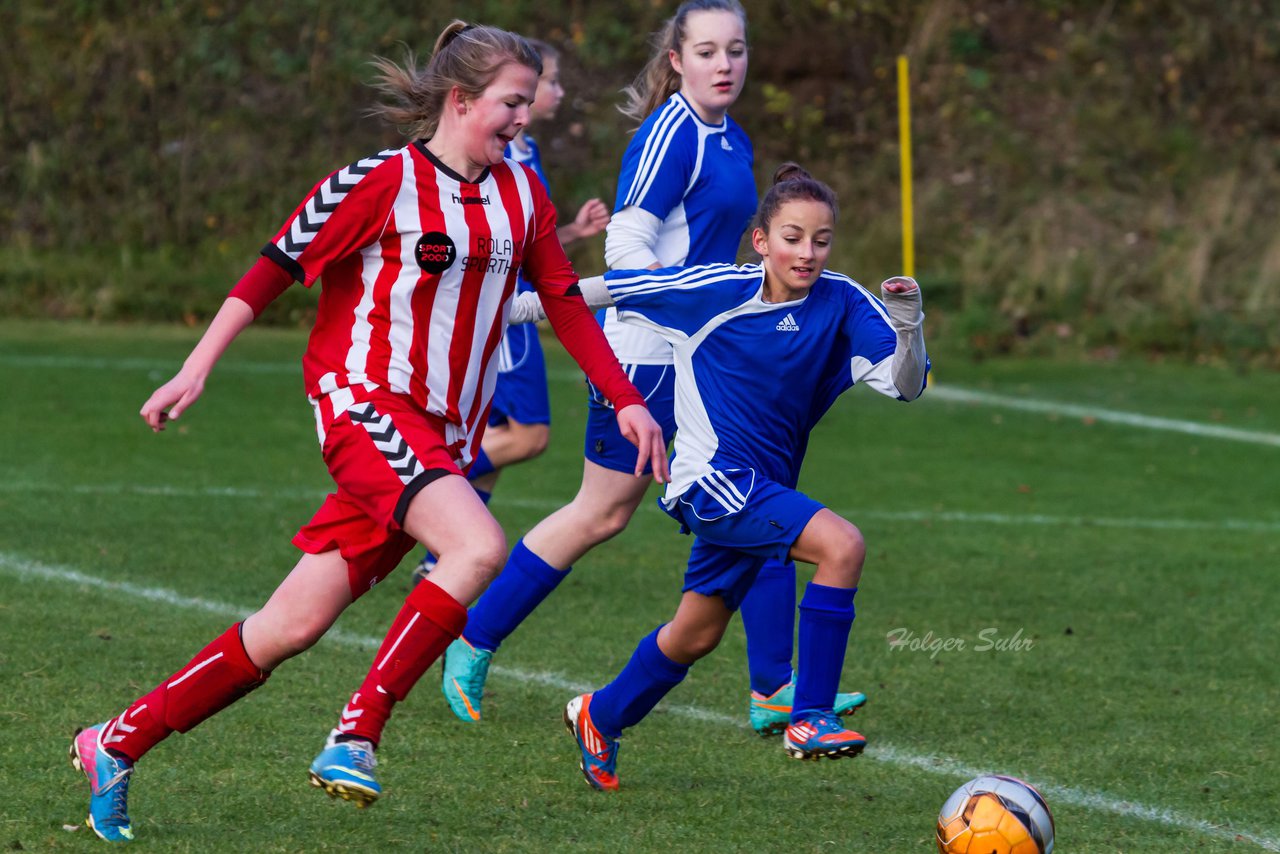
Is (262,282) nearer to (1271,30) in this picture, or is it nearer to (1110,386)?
(1110,386)

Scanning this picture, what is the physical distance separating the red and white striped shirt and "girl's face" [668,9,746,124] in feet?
4.62

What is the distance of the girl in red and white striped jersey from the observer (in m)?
3.74

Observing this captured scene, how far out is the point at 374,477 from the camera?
379 cm

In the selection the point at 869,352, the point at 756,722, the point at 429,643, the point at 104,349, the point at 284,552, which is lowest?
the point at 104,349

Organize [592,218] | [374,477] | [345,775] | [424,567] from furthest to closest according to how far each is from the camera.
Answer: [424,567] < [592,218] < [374,477] < [345,775]

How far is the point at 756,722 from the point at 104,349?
998cm

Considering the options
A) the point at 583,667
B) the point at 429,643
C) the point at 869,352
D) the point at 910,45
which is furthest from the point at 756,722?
the point at 910,45

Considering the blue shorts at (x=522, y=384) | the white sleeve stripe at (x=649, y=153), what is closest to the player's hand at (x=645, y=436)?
the white sleeve stripe at (x=649, y=153)

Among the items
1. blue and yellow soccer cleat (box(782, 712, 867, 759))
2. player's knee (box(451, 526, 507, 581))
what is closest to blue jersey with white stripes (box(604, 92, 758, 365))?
blue and yellow soccer cleat (box(782, 712, 867, 759))

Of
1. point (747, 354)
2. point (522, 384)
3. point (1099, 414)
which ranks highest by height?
point (747, 354)

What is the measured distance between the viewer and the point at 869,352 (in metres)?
4.40

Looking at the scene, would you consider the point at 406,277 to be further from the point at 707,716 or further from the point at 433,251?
the point at 707,716

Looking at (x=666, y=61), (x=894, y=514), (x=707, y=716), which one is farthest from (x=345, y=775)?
(x=894, y=514)

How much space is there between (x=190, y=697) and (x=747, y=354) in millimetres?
1630
